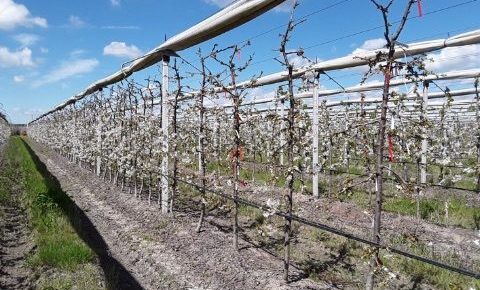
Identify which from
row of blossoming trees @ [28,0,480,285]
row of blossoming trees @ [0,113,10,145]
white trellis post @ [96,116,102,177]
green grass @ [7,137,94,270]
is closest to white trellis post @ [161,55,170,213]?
row of blossoming trees @ [28,0,480,285]

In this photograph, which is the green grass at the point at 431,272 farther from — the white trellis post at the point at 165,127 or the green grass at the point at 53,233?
the white trellis post at the point at 165,127

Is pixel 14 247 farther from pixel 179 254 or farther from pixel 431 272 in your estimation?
pixel 431 272

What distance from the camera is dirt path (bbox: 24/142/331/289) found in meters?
5.23

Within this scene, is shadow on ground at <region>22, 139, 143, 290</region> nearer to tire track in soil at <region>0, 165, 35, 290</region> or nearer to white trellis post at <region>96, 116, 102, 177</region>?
tire track in soil at <region>0, 165, 35, 290</region>

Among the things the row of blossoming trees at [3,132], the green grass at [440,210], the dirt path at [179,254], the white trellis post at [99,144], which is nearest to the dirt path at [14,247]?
the dirt path at [179,254]

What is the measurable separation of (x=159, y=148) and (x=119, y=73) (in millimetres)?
3962

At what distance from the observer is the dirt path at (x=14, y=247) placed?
522 centimetres

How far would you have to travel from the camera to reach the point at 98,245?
6.97 m

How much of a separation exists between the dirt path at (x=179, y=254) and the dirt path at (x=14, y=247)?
117cm

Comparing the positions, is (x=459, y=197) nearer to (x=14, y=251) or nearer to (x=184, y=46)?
(x=184, y=46)

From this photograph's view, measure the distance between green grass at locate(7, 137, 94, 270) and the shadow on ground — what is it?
60mm

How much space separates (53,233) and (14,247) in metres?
0.56

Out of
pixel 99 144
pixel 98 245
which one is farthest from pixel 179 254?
pixel 99 144

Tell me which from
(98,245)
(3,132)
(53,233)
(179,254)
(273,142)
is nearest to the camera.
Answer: (179,254)
